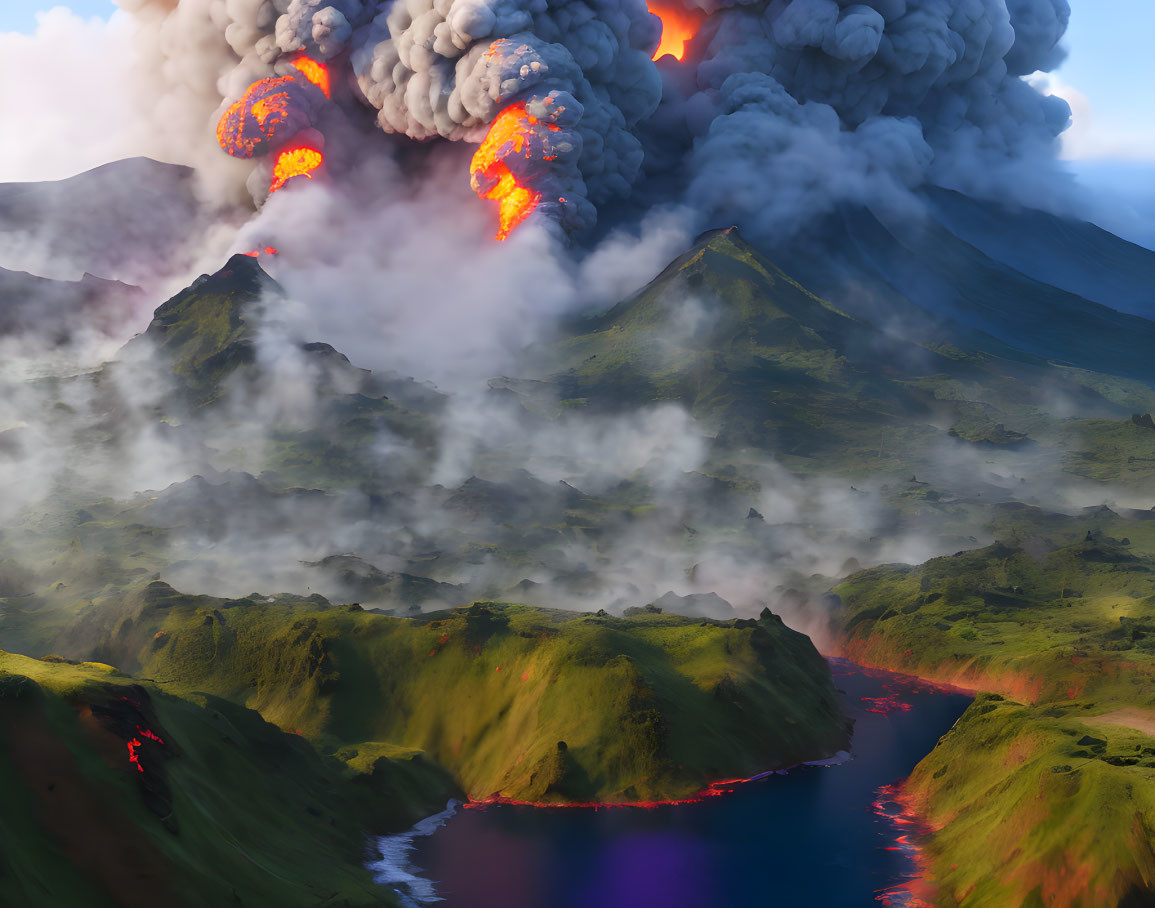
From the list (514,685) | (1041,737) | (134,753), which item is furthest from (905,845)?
(134,753)

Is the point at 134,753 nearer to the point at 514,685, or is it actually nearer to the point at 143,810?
the point at 143,810

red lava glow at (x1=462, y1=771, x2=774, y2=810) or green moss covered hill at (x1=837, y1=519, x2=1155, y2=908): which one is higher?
green moss covered hill at (x1=837, y1=519, x2=1155, y2=908)

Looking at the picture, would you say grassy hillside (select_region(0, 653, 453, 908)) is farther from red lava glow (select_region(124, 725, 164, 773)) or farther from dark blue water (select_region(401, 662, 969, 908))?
dark blue water (select_region(401, 662, 969, 908))

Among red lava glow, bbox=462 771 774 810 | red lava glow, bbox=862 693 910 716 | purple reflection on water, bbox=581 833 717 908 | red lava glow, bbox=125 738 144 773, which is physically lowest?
purple reflection on water, bbox=581 833 717 908

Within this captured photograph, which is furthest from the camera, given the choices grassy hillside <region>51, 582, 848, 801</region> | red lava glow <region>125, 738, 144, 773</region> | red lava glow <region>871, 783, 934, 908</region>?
grassy hillside <region>51, 582, 848, 801</region>

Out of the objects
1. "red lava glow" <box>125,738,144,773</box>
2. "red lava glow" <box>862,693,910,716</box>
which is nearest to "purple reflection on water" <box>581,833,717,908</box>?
"red lava glow" <box>125,738,144,773</box>

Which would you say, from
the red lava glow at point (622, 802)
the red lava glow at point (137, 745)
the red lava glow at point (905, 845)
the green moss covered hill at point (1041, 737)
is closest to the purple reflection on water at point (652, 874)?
the red lava glow at point (622, 802)

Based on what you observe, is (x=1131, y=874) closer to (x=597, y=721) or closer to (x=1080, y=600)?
(x=597, y=721)
